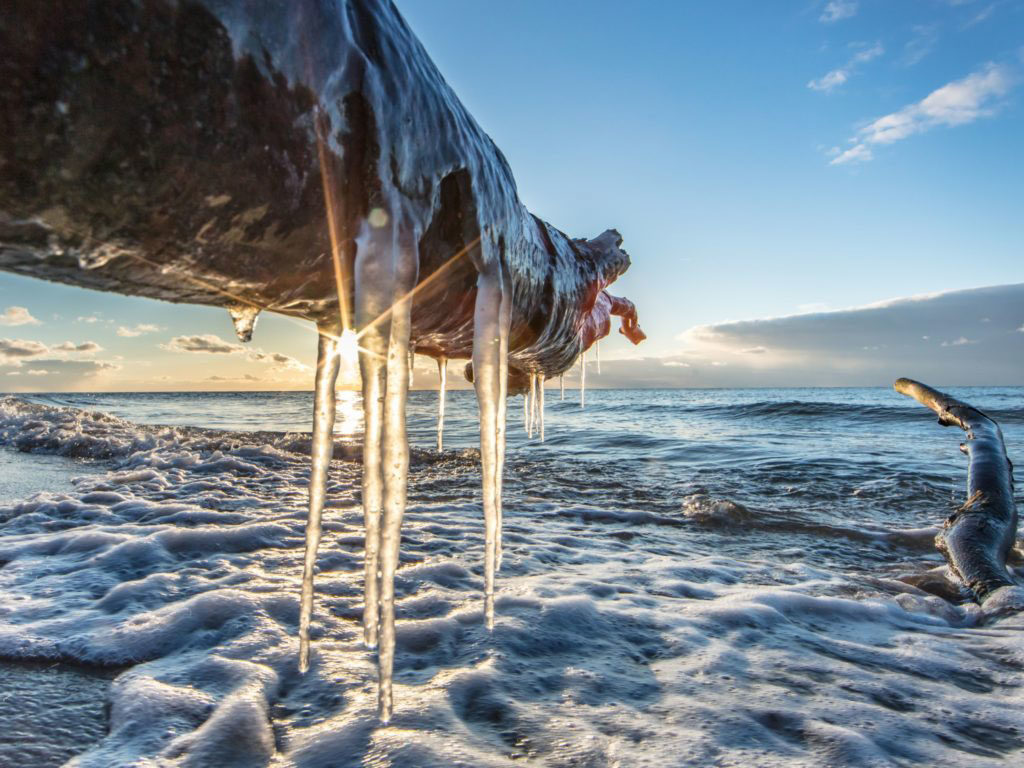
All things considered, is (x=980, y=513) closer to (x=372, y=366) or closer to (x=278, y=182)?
(x=372, y=366)

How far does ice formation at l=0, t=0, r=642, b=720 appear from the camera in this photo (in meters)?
0.59

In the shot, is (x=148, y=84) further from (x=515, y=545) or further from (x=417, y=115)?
(x=515, y=545)

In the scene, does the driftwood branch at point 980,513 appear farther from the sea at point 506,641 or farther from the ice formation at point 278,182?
the ice formation at point 278,182

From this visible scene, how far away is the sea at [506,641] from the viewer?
1.85 m

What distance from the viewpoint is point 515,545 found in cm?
444

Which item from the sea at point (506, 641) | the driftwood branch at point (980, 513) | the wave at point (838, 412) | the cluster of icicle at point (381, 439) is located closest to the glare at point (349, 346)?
the cluster of icicle at point (381, 439)

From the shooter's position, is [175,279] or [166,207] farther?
[175,279]

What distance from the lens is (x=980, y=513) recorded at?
4.07m

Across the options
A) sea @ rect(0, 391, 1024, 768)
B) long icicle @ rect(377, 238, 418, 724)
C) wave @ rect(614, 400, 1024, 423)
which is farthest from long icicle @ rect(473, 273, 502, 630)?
Result: wave @ rect(614, 400, 1024, 423)

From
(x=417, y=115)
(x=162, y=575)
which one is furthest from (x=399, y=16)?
(x=162, y=575)

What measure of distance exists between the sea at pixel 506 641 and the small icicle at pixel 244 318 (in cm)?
132

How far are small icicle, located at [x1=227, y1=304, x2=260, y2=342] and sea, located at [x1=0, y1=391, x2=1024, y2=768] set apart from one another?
1324mm

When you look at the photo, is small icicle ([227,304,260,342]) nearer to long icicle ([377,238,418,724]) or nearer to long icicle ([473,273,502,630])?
long icicle ([377,238,418,724])

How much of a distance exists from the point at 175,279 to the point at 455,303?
0.67 m
